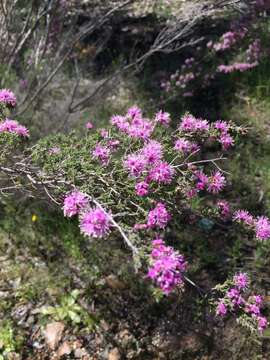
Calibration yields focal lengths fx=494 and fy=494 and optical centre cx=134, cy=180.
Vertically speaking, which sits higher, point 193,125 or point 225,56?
point 193,125

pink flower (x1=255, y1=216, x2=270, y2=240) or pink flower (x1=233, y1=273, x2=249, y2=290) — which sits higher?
pink flower (x1=255, y1=216, x2=270, y2=240)

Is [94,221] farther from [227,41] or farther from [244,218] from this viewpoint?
[227,41]

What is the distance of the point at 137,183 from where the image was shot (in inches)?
104

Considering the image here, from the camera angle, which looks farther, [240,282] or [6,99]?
[6,99]

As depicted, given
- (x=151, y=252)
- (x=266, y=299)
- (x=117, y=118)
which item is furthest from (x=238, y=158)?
(x=151, y=252)

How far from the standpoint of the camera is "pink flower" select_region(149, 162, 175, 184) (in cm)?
262

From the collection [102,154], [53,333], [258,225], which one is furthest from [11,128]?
[258,225]

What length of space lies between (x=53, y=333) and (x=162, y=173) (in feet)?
5.02

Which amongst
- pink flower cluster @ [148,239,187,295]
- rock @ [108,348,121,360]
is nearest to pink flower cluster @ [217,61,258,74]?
rock @ [108,348,121,360]

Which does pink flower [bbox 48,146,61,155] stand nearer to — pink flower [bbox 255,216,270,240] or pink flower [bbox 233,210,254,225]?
pink flower [bbox 233,210,254,225]

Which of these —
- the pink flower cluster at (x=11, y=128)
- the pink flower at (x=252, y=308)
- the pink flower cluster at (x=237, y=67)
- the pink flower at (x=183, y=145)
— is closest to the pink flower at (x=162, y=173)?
the pink flower at (x=183, y=145)

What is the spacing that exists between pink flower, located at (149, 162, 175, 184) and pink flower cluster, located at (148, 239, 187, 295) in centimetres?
62

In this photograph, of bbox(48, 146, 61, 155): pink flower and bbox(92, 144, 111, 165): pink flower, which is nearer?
bbox(92, 144, 111, 165): pink flower

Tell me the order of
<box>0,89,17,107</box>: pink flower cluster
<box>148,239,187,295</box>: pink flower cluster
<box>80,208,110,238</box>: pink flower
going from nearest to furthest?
<box>148,239,187,295</box>: pink flower cluster, <box>80,208,110,238</box>: pink flower, <box>0,89,17,107</box>: pink flower cluster
